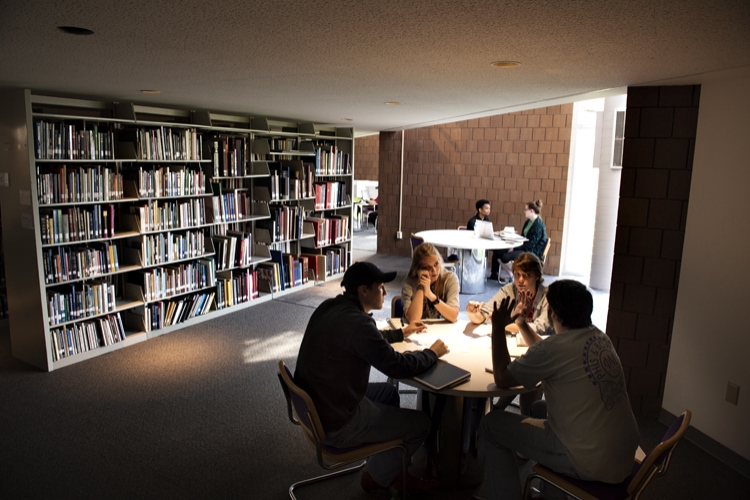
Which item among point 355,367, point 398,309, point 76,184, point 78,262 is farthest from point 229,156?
point 355,367

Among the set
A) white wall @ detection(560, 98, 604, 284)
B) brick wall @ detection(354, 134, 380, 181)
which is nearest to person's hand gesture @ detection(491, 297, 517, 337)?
white wall @ detection(560, 98, 604, 284)

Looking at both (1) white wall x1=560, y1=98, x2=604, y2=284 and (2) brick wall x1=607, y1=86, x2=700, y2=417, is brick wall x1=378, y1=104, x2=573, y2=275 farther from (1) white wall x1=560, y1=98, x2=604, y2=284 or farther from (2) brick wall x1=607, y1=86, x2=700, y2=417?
(2) brick wall x1=607, y1=86, x2=700, y2=417

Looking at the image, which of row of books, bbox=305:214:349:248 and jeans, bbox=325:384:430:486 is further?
row of books, bbox=305:214:349:248

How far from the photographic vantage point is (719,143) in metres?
3.15

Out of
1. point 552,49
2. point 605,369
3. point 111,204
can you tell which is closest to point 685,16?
point 552,49

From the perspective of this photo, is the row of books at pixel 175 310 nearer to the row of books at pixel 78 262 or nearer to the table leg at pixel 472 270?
the row of books at pixel 78 262

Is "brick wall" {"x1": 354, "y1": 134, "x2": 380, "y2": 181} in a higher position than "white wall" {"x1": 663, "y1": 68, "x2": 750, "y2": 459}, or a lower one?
higher

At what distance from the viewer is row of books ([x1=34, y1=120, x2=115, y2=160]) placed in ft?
13.3

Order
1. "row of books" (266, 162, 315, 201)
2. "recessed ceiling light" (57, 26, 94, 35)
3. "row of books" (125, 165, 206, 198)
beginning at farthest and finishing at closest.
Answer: "row of books" (266, 162, 315, 201)
"row of books" (125, 165, 206, 198)
"recessed ceiling light" (57, 26, 94, 35)

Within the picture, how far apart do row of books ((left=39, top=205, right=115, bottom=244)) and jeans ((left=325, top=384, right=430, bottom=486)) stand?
3132 mm

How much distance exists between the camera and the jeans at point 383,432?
95.5 inches

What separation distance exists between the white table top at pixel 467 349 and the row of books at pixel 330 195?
4165 millimetres

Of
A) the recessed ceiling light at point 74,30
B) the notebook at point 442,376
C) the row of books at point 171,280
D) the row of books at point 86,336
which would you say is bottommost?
the row of books at point 86,336

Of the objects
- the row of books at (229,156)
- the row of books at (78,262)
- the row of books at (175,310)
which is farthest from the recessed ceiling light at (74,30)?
the row of books at (229,156)
